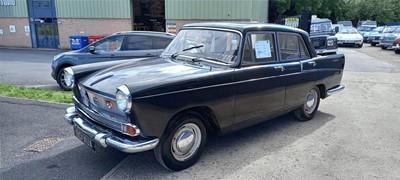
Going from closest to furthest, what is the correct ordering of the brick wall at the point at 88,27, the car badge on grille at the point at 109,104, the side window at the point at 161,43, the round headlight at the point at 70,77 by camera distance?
the car badge on grille at the point at 109,104
the round headlight at the point at 70,77
the side window at the point at 161,43
the brick wall at the point at 88,27

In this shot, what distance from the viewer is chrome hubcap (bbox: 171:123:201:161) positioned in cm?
350

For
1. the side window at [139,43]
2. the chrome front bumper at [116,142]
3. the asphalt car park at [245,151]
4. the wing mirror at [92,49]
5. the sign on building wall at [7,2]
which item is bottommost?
the asphalt car park at [245,151]

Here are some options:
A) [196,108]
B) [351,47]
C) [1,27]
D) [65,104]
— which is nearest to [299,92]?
[196,108]

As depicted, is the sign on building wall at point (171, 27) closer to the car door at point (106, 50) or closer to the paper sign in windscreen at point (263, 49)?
the car door at point (106, 50)

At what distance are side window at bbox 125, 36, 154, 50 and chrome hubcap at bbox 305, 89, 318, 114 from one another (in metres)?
4.19

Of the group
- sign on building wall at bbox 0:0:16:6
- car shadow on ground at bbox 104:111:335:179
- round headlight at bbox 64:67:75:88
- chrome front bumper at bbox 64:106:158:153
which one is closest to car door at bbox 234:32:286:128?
car shadow on ground at bbox 104:111:335:179

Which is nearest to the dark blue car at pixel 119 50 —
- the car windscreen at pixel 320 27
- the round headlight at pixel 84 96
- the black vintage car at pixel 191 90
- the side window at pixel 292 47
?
the black vintage car at pixel 191 90

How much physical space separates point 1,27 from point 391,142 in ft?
88.6

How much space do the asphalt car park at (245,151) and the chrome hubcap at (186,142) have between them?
198mm

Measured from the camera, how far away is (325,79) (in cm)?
559

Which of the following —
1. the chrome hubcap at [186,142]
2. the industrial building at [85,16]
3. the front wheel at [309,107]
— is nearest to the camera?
the chrome hubcap at [186,142]

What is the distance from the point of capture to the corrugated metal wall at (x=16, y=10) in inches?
869

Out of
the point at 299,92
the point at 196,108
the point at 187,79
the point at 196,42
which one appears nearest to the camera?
the point at 187,79

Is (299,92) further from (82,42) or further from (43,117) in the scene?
(82,42)
